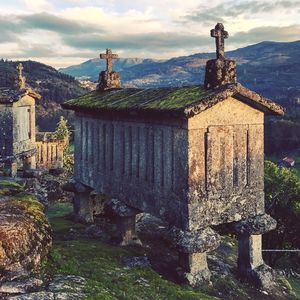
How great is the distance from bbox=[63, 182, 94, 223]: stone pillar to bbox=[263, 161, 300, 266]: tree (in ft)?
33.1

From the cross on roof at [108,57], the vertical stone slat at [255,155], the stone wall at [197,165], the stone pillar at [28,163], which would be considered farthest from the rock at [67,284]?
the stone pillar at [28,163]

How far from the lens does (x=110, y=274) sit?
956 centimetres

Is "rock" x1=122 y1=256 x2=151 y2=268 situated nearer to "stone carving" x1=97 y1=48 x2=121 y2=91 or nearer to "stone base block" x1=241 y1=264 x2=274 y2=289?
"stone base block" x1=241 y1=264 x2=274 y2=289

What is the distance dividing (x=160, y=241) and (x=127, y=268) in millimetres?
2956

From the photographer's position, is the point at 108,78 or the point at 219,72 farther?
the point at 108,78

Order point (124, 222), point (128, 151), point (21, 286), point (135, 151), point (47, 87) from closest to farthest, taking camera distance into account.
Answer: point (21, 286) < point (135, 151) < point (128, 151) < point (124, 222) < point (47, 87)

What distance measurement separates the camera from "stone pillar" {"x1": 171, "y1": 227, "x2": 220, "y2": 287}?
378 inches

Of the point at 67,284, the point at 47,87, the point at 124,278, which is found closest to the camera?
the point at 67,284

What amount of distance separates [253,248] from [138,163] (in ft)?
11.6

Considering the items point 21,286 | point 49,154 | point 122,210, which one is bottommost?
point 21,286

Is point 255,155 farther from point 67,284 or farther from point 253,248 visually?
point 67,284

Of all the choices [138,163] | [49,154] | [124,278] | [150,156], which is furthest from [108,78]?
[49,154]

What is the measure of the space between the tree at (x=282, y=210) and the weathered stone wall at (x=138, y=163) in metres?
11.1

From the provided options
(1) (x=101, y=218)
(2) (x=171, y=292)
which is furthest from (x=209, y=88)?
(1) (x=101, y=218)
